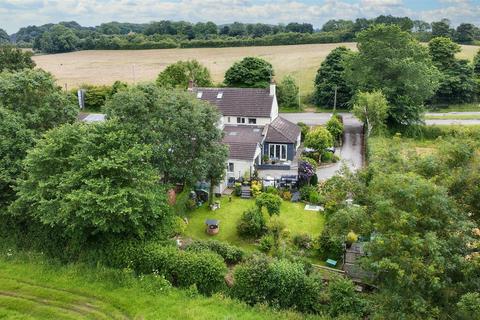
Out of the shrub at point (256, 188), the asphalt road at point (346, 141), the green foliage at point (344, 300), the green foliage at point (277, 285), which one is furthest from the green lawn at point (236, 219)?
the green foliage at point (344, 300)

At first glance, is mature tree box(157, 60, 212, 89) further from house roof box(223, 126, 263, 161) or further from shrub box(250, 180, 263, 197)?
shrub box(250, 180, 263, 197)

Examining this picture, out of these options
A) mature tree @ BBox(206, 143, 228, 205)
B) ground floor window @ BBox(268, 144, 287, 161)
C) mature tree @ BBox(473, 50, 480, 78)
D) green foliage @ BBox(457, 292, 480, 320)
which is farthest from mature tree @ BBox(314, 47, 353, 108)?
green foliage @ BBox(457, 292, 480, 320)

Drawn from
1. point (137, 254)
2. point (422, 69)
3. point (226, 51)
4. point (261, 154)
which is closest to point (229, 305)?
point (137, 254)

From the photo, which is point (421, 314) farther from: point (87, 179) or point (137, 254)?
point (87, 179)

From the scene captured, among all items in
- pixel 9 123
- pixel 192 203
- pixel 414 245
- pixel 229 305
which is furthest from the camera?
pixel 192 203

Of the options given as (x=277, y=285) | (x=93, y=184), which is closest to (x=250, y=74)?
(x=93, y=184)

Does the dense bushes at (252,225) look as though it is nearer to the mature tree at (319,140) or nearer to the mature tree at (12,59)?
the mature tree at (319,140)
